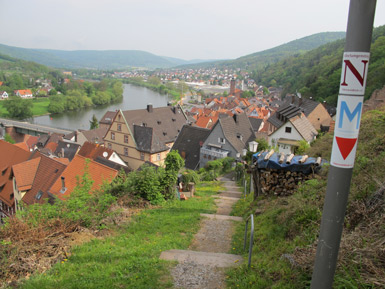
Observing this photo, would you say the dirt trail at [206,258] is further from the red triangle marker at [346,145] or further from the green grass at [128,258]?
the red triangle marker at [346,145]

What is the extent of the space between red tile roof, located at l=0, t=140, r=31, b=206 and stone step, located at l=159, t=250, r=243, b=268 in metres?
18.9

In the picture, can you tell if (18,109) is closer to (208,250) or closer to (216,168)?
(216,168)

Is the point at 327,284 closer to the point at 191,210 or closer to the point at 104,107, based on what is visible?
the point at 191,210

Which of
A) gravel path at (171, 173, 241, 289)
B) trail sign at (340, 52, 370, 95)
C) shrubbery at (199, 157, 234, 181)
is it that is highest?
trail sign at (340, 52, 370, 95)

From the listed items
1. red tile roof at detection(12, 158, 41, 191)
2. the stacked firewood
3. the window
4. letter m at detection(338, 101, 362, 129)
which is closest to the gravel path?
the stacked firewood

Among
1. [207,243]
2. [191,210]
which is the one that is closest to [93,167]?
[191,210]

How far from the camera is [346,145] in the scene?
94.2 inches

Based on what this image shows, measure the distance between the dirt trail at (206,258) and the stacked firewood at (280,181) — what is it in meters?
1.66

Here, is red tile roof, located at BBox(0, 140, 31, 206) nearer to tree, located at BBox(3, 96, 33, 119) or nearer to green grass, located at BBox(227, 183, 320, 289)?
green grass, located at BBox(227, 183, 320, 289)

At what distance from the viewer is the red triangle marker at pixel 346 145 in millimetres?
2377

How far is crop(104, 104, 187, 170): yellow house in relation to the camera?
30.3m

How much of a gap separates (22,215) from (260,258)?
558 centimetres

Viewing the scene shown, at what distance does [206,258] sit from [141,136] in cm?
2601

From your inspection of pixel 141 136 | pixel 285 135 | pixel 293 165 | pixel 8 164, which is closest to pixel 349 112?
pixel 293 165
